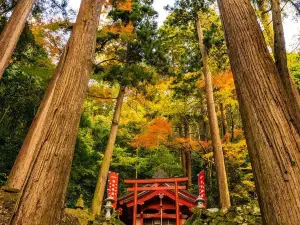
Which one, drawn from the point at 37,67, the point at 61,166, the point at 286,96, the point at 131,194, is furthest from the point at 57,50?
the point at 286,96

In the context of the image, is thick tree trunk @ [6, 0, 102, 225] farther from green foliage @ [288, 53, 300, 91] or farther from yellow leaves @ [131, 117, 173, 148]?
yellow leaves @ [131, 117, 173, 148]

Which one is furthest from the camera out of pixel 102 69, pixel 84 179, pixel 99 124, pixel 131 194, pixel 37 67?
pixel 99 124

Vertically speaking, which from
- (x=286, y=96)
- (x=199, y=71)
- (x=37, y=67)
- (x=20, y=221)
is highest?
(x=199, y=71)

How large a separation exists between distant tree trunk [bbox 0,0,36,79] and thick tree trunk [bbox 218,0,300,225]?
6120 mm

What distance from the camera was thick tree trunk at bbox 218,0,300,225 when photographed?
1954 millimetres

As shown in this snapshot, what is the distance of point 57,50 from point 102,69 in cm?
206

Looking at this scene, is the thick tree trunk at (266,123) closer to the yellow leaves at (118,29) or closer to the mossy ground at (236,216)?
the mossy ground at (236,216)

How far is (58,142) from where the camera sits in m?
2.55

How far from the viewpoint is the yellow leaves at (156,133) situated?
16688 millimetres

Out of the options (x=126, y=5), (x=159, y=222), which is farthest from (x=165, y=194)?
(x=126, y=5)

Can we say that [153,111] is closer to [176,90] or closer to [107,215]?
[176,90]

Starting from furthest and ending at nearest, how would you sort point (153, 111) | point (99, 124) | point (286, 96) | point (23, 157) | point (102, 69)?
point (99, 124) → point (153, 111) → point (102, 69) → point (23, 157) → point (286, 96)

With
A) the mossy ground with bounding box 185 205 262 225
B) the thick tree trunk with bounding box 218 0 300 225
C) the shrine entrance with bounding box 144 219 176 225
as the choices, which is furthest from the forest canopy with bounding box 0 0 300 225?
Answer: the shrine entrance with bounding box 144 219 176 225

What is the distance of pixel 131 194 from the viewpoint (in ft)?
45.5
